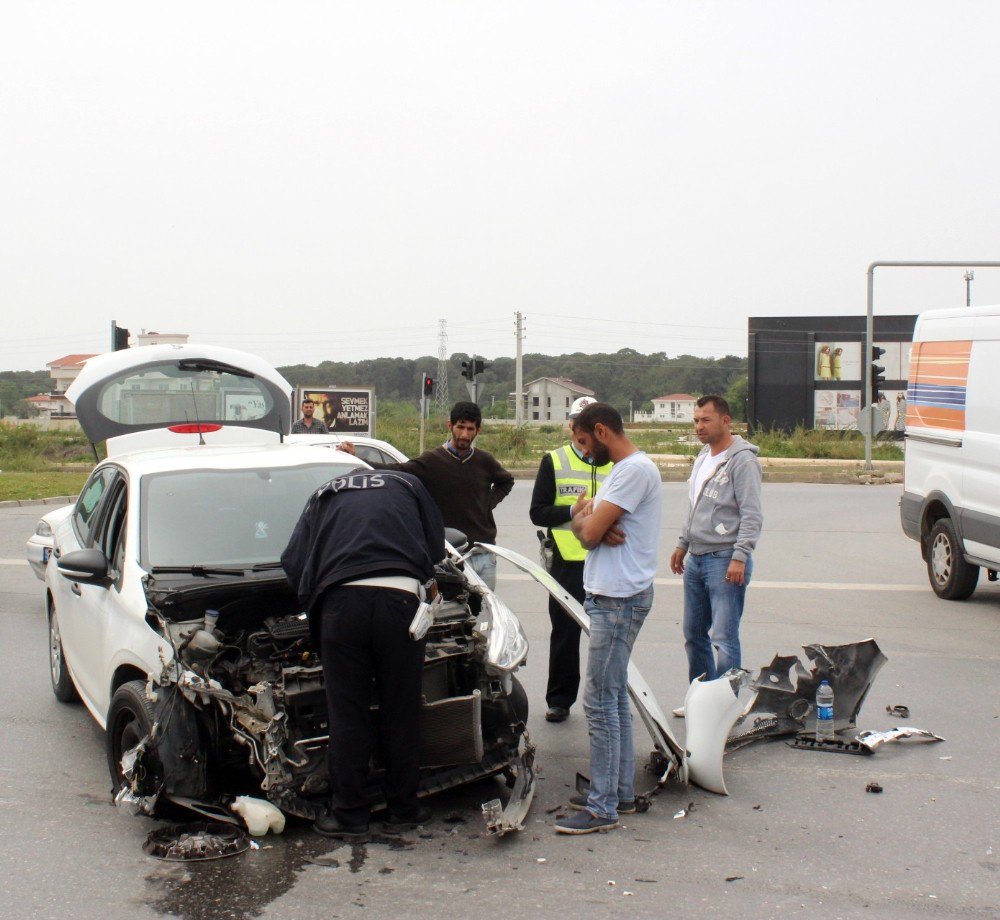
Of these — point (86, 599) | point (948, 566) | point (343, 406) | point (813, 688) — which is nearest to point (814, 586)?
point (948, 566)

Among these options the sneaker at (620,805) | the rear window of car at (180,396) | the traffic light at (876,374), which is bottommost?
the sneaker at (620,805)

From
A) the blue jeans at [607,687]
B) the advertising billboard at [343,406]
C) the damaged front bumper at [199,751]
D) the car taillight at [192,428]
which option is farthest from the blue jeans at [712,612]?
the advertising billboard at [343,406]

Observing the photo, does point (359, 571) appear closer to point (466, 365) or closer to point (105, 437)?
point (105, 437)

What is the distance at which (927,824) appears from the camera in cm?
492

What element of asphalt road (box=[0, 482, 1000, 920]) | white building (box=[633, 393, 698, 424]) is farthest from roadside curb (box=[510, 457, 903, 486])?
white building (box=[633, 393, 698, 424])

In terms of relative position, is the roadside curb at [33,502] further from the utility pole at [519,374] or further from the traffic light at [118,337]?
the utility pole at [519,374]

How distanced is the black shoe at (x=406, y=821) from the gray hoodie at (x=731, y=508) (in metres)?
2.31

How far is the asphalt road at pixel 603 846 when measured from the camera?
13.4 ft

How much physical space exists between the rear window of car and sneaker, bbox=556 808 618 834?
4.12 metres

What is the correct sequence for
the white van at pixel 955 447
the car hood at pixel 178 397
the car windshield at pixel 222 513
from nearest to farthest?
the car windshield at pixel 222 513 → the car hood at pixel 178 397 → the white van at pixel 955 447

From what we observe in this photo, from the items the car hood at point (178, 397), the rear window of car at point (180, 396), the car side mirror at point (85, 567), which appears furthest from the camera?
the rear window of car at point (180, 396)

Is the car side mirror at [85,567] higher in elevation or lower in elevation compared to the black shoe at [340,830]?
higher

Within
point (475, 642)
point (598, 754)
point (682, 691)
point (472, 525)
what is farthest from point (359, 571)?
point (682, 691)

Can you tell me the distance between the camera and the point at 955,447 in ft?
33.6
